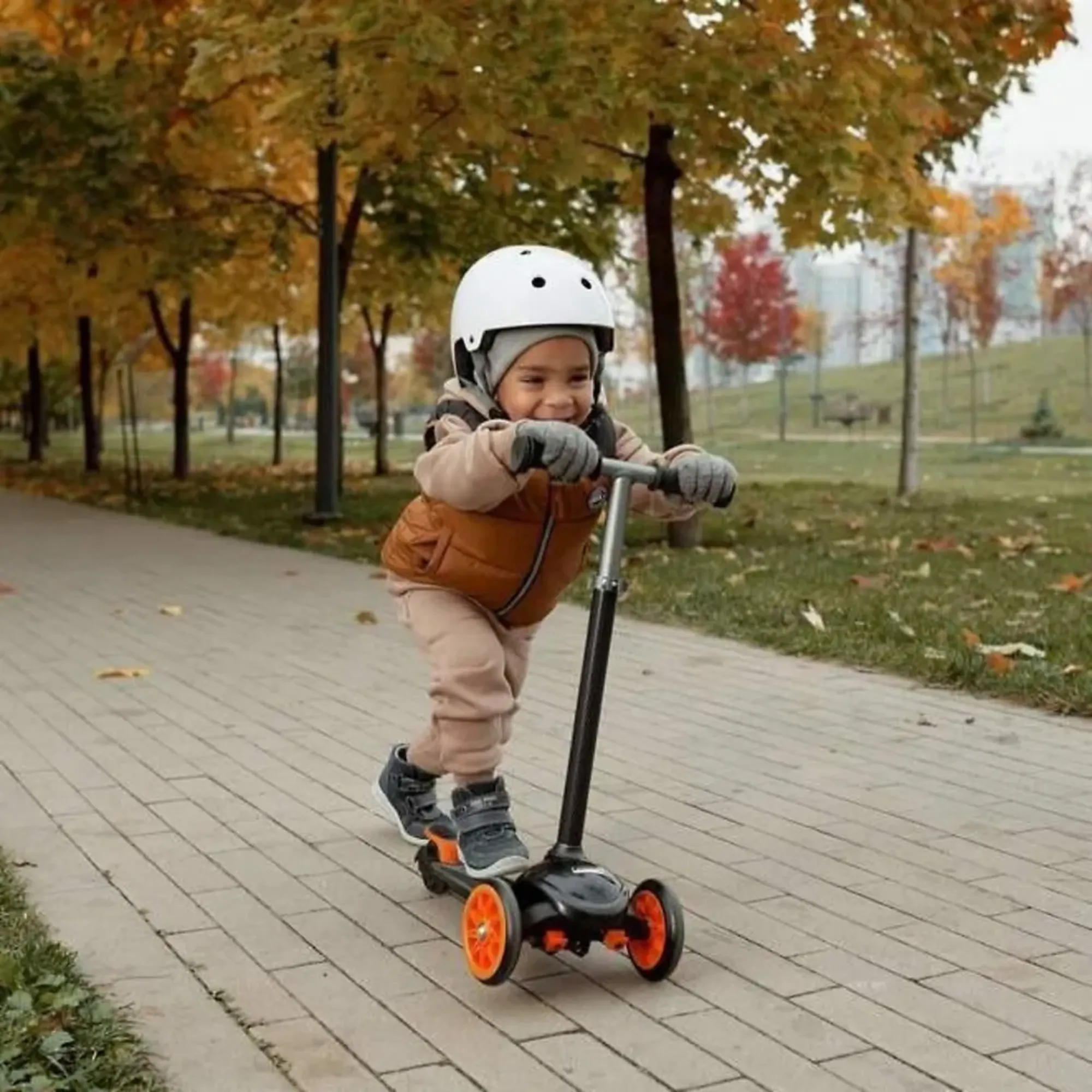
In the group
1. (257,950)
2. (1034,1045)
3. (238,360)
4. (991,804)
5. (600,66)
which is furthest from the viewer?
(238,360)

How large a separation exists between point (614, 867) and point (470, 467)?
1466 millimetres

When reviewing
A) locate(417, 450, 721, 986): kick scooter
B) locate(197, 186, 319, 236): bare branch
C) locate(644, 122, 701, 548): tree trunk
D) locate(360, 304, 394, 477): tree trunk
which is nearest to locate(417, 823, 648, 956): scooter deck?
locate(417, 450, 721, 986): kick scooter

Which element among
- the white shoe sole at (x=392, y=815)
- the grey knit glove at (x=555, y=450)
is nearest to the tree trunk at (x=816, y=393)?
the white shoe sole at (x=392, y=815)

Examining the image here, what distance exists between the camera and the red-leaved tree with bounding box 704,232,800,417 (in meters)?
43.8

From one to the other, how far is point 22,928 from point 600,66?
8.37 m

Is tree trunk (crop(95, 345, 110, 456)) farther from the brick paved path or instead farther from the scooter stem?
the scooter stem

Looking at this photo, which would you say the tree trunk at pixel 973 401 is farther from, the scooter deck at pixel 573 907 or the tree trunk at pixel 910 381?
the scooter deck at pixel 573 907

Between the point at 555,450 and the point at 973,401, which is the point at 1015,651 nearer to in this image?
the point at 555,450

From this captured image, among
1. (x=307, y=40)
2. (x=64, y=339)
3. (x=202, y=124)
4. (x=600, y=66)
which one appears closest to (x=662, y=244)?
(x=600, y=66)

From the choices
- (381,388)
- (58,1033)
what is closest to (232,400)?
(381,388)

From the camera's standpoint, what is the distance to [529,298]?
12.0 feet

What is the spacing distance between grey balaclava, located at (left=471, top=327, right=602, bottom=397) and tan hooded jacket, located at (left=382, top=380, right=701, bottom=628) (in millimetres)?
87

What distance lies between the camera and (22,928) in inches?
151

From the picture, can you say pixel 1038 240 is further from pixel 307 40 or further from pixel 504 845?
pixel 504 845
